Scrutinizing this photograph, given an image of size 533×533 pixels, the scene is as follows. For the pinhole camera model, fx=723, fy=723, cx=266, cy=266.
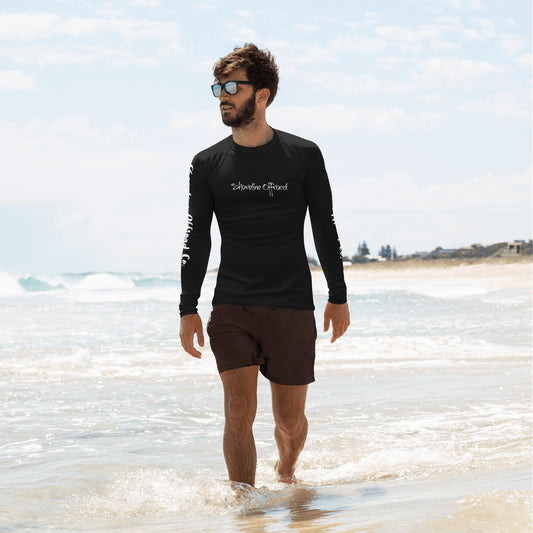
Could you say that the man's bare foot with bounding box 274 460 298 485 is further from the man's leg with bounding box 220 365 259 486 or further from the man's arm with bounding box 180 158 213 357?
the man's arm with bounding box 180 158 213 357

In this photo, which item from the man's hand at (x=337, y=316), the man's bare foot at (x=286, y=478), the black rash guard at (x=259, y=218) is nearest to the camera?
the black rash guard at (x=259, y=218)

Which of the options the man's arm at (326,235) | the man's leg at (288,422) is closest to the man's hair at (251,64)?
the man's arm at (326,235)

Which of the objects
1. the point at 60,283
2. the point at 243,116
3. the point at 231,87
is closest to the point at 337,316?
the point at 243,116

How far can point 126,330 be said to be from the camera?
52.1 ft

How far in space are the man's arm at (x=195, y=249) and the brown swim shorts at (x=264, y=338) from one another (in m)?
0.11

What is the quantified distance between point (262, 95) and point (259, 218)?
659 millimetres

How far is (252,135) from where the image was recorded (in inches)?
147

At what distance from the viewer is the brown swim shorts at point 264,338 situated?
3.66m

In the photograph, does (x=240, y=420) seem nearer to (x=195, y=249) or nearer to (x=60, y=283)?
(x=195, y=249)

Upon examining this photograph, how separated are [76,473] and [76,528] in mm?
1195

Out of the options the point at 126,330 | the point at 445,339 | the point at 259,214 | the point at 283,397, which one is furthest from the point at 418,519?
the point at 126,330

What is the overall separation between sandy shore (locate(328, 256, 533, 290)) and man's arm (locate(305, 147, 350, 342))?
34.4 meters

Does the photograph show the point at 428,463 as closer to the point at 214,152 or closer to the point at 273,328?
the point at 273,328

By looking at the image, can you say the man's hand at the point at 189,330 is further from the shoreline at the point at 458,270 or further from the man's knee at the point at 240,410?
the shoreline at the point at 458,270
